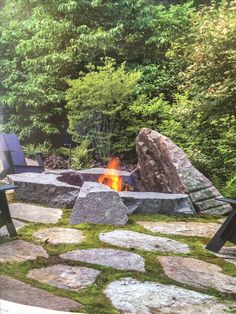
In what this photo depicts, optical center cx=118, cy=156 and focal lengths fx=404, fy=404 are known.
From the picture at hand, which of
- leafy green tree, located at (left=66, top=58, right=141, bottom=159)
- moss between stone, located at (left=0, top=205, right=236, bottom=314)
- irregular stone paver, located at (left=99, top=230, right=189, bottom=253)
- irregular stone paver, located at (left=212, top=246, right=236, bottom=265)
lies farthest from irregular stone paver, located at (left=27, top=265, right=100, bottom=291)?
leafy green tree, located at (left=66, top=58, right=141, bottom=159)

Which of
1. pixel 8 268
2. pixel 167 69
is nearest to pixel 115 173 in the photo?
pixel 167 69

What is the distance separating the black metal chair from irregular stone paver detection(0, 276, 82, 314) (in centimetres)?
270

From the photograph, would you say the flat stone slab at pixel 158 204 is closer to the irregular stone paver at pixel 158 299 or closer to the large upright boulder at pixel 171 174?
the large upright boulder at pixel 171 174

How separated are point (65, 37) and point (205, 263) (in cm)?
495

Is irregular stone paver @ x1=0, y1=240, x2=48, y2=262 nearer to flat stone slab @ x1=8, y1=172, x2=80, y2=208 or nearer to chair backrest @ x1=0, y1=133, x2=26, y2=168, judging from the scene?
flat stone slab @ x1=8, y1=172, x2=80, y2=208

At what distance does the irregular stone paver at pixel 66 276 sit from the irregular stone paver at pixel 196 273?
37 centimetres

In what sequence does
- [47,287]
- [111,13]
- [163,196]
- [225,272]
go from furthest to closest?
[111,13] → [163,196] → [225,272] → [47,287]

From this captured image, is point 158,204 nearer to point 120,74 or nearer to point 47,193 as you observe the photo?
point 47,193

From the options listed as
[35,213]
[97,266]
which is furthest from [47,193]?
[97,266]

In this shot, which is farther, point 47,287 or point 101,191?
point 101,191

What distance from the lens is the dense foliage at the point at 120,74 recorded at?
4754 millimetres

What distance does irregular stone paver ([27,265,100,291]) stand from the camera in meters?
1.62

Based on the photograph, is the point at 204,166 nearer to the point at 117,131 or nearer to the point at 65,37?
the point at 117,131

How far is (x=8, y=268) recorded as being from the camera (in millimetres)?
1765
